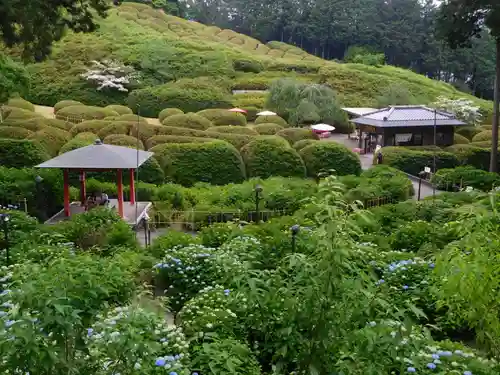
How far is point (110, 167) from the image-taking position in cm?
1430

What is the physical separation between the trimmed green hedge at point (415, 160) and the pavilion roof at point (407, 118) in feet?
12.3

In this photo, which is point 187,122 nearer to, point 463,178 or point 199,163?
point 199,163

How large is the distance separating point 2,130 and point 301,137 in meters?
12.6

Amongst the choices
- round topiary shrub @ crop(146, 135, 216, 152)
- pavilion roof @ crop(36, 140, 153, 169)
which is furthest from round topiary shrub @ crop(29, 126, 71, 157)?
pavilion roof @ crop(36, 140, 153, 169)

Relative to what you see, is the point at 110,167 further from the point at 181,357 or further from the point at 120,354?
the point at 120,354

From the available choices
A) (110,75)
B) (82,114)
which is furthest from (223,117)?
(110,75)

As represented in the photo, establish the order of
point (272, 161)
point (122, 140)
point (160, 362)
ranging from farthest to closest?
point (272, 161) → point (122, 140) → point (160, 362)

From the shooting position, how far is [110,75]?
126 ft

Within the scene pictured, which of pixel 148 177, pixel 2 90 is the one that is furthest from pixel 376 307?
pixel 2 90

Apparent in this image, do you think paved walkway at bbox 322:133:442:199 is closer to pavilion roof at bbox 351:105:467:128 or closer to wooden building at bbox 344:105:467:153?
wooden building at bbox 344:105:467:153

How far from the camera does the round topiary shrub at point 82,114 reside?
27.5 m

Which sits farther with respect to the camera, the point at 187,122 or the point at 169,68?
the point at 169,68

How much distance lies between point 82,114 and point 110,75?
11614 millimetres

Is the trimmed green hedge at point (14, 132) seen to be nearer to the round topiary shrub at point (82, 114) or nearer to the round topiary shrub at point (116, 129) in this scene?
the round topiary shrub at point (116, 129)
